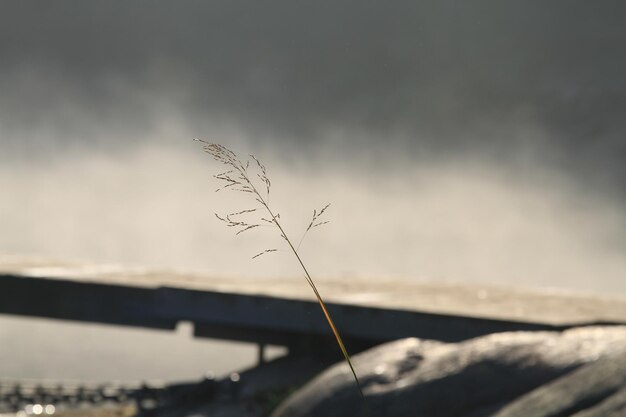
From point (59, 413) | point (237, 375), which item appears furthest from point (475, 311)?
point (59, 413)

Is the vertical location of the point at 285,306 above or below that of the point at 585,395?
above

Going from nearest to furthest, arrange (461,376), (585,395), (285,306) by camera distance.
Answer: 1. (585,395)
2. (461,376)
3. (285,306)

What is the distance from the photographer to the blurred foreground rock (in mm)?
8242

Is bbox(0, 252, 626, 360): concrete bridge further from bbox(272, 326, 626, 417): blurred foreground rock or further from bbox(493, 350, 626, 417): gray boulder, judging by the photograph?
bbox(493, 350, 626, 417): gray boulder

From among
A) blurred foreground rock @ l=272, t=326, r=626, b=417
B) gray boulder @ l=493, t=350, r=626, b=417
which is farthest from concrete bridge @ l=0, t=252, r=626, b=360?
gray boulder @ l=493, t=350, r=626, b=417

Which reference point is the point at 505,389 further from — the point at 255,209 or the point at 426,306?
the point at 255,209

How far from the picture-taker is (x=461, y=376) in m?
8.45

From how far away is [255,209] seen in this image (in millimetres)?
3434

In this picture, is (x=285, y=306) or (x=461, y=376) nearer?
(x=461, y=376)

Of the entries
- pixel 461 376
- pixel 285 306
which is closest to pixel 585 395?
pixel 461 376

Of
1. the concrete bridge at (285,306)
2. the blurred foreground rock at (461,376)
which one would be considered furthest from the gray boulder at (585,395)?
the concrete bridge at (285,306)

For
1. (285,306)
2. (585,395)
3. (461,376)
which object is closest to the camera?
(585,395)

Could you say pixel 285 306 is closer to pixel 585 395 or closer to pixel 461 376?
pixel 461 376

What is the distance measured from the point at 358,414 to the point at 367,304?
3.96 meters
